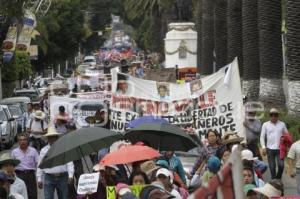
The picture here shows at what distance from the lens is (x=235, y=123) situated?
17.1 m

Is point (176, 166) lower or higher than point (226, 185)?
lower

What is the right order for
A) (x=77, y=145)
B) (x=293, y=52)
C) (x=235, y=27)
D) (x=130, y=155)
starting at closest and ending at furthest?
(x=130, y=155)
(x=77, y=145)
(x=293, y=52)
(x=235, y=27)

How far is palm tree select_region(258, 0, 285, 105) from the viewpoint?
2628cm

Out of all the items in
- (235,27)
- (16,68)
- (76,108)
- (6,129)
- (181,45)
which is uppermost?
(181,45)

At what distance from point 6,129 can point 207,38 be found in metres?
19.1

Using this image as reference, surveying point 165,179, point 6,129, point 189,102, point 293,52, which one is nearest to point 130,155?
point 165,179

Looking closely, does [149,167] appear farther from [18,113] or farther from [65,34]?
[65,34]

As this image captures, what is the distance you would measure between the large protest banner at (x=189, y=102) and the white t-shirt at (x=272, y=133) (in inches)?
15.9

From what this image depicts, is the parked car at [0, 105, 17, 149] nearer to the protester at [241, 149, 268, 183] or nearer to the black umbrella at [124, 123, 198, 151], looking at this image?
the black umbrella at [124, 123, 198, 151]

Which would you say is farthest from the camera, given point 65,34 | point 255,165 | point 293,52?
point 65,34

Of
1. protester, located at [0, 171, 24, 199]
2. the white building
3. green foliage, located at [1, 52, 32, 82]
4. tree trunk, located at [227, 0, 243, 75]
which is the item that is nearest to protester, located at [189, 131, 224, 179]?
protester, located at [0, 171, 24, 199]

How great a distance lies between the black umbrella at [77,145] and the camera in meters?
12.3

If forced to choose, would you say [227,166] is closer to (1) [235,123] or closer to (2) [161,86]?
(1) [235,123]

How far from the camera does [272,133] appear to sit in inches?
Answer: 655
